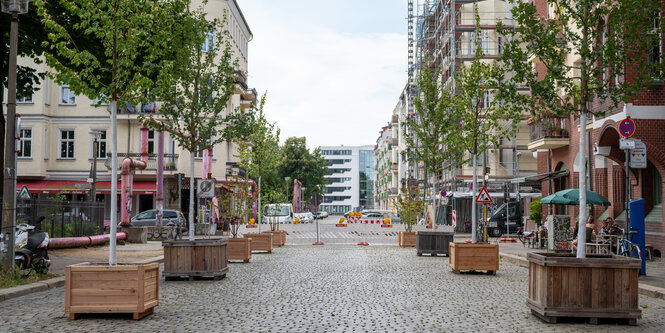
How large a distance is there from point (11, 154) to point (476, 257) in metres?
11.0

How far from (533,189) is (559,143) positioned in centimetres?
1684

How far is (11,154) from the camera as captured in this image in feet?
49.7

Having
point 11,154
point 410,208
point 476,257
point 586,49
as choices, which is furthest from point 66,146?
point 586,49

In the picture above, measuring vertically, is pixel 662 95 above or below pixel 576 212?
above

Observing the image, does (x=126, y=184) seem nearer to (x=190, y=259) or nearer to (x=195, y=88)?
(x=195, y=88)

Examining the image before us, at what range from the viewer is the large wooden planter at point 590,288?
31.8ft

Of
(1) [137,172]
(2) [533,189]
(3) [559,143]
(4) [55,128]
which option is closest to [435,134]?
(3) [559,143]

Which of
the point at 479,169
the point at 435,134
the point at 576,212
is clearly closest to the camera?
the point at 435,134

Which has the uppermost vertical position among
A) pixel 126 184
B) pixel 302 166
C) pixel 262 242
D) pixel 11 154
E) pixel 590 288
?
pixel 302 166

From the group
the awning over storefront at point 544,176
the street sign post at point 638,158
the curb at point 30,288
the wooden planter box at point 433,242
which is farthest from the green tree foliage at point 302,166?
the curb at point 30,288

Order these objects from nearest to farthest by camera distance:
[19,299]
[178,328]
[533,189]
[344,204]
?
[178,328]
[19,299]
[533,189]
[344,204]

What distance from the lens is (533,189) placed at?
47.3m

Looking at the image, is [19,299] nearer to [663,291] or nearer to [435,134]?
[663,291]

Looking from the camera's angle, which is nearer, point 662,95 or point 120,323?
point 120,323
